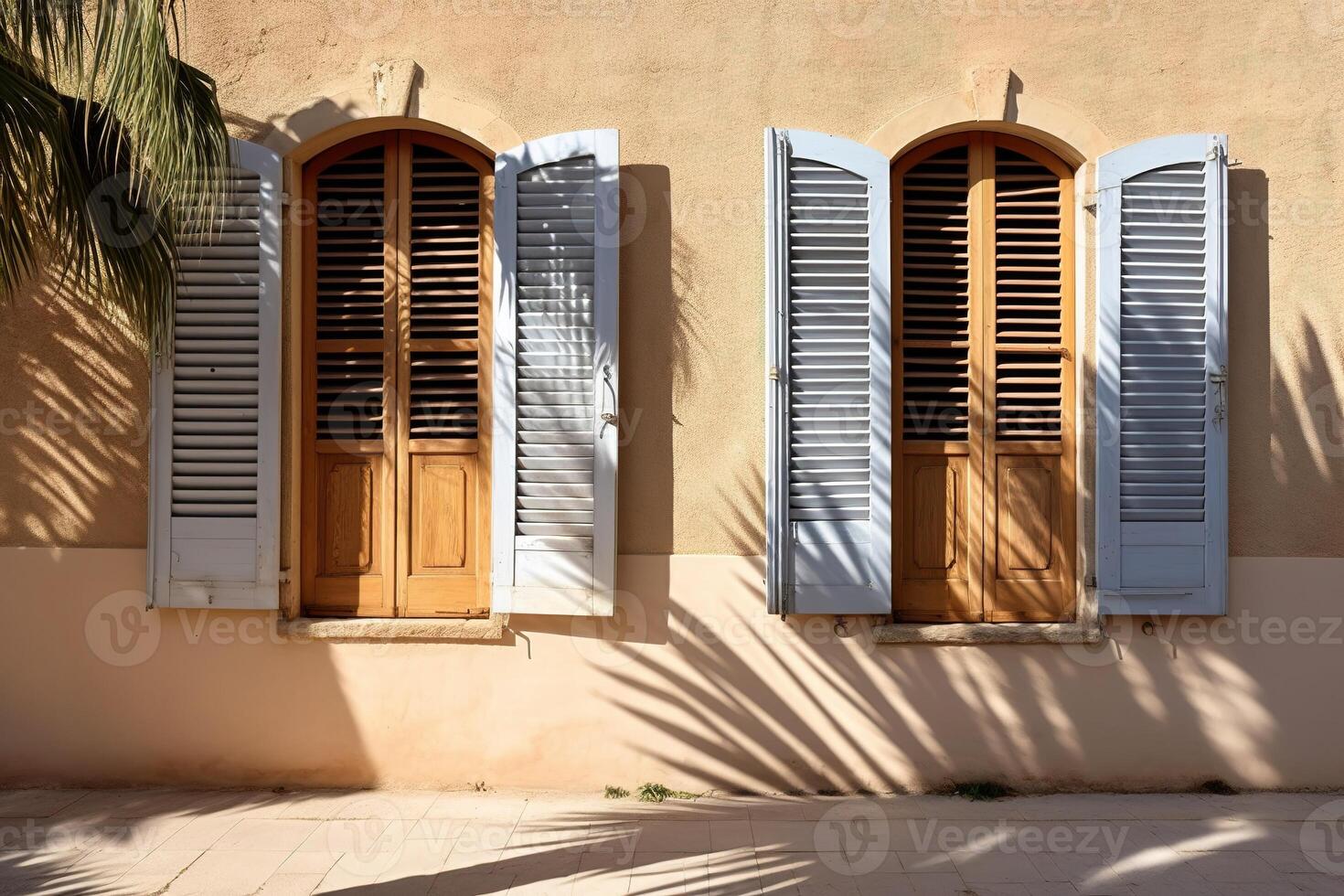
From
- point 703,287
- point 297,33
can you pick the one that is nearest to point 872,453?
point 703,287

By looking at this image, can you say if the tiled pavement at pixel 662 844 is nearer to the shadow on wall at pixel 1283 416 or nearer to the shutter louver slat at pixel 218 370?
the shadow on wall at pixel 1283 416

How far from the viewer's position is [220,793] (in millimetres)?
4672

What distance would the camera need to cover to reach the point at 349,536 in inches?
191

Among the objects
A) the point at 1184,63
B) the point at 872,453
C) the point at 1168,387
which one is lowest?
the point at 872,453

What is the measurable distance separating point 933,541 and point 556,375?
198 centimetres

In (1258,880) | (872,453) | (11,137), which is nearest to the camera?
(11,137)

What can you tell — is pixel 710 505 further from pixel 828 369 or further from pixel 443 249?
pixel 443 249

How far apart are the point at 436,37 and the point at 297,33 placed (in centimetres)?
67

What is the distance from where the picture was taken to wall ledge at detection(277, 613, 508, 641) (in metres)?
4.66

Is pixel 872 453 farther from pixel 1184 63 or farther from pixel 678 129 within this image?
pixel 1184 63

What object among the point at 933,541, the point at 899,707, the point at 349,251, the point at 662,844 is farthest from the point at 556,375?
the point at 899,707

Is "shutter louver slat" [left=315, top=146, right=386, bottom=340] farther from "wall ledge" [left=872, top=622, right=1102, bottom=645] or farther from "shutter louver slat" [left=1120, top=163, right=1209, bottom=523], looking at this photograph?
"shutter louver slat" [left=1120, top=163, right=1209, bottom=523]

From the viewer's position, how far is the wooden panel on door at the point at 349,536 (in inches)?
190

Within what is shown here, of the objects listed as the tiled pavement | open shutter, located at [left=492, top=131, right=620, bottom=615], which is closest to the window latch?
the tiled pavement
